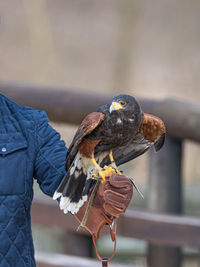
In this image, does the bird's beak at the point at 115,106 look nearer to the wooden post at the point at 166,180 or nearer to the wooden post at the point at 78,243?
the wooden post at the point at 166,180

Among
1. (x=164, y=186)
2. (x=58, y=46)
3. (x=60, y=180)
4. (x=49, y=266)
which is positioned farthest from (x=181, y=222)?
(x=58, y=46)

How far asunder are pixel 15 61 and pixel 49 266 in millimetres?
9349

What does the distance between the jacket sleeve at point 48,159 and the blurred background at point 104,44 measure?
9257 mm

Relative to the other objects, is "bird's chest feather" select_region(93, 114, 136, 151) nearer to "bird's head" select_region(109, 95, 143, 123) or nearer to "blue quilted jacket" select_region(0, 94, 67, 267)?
"bird's head" select_region(109, 95, 143, 123)

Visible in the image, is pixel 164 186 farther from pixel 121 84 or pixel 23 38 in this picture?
pixel 23 38

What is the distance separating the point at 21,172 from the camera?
1.53 metres

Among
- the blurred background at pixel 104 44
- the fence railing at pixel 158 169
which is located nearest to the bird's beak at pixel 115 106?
the fence railing at pixel 158 169

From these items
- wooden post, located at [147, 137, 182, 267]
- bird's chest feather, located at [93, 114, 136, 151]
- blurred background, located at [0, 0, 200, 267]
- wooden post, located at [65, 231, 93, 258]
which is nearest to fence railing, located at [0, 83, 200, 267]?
wooden post, located at [147, 137, 182, 267]

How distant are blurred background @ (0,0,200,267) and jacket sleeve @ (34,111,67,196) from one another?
30.4 feet

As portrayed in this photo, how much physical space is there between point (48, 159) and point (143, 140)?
0.87 feet

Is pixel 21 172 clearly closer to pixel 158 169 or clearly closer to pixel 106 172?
pixel 106 172

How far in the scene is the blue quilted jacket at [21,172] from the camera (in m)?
1.50

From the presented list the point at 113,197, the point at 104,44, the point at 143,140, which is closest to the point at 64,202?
the point at 113,197

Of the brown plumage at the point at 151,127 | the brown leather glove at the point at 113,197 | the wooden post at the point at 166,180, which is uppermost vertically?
the brown plumage at the point at 151,127
